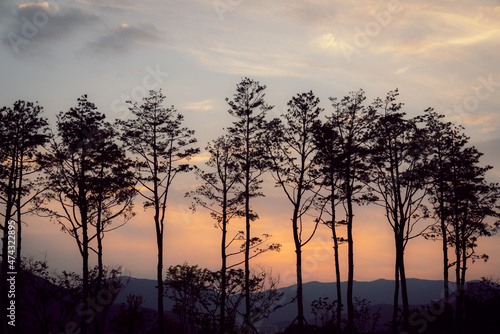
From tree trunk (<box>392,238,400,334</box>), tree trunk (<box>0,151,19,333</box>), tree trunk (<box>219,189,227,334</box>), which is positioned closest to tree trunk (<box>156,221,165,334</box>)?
tree trunk (<box>219,189,227,334</box>)

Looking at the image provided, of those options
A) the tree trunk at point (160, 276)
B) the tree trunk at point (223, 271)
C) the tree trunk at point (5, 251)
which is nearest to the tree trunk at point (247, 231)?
the tree trunk at point (223, 271)

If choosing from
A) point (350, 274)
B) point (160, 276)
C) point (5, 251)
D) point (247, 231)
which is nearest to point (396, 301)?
point (350, 274)

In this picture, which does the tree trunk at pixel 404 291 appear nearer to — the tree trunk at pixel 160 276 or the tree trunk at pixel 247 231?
the tree trunk at pixel 247 231

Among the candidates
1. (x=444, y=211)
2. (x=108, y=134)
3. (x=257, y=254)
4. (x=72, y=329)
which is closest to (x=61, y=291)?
(x=72, y=329)

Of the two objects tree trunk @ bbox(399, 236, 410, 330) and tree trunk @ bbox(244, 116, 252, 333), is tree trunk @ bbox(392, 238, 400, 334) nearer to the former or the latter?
tree trunk @ bbox(399, 236, 410, 330)

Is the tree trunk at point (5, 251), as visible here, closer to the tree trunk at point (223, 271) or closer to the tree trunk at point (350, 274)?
the tree trunk at point (223, 271)

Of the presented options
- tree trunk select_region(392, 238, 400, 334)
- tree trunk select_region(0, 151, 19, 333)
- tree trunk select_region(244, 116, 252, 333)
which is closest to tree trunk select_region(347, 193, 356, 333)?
tree trunk select_region(392, 238, 400, 334)

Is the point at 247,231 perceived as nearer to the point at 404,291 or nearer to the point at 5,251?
the point at 404,291

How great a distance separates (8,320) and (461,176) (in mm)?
30589

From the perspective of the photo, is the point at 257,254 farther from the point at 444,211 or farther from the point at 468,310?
the point at 468,310

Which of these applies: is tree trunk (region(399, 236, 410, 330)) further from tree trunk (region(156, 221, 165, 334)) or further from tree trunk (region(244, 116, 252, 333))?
tree trunk (region(156, 221, 165, 334))

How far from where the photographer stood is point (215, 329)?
23500 mm

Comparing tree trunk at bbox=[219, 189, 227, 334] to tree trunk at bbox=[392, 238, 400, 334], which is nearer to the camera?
tree trunk at bbox=[392, 238, 400, 334]

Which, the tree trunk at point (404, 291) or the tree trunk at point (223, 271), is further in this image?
the tree trunk at point (223, 271)
